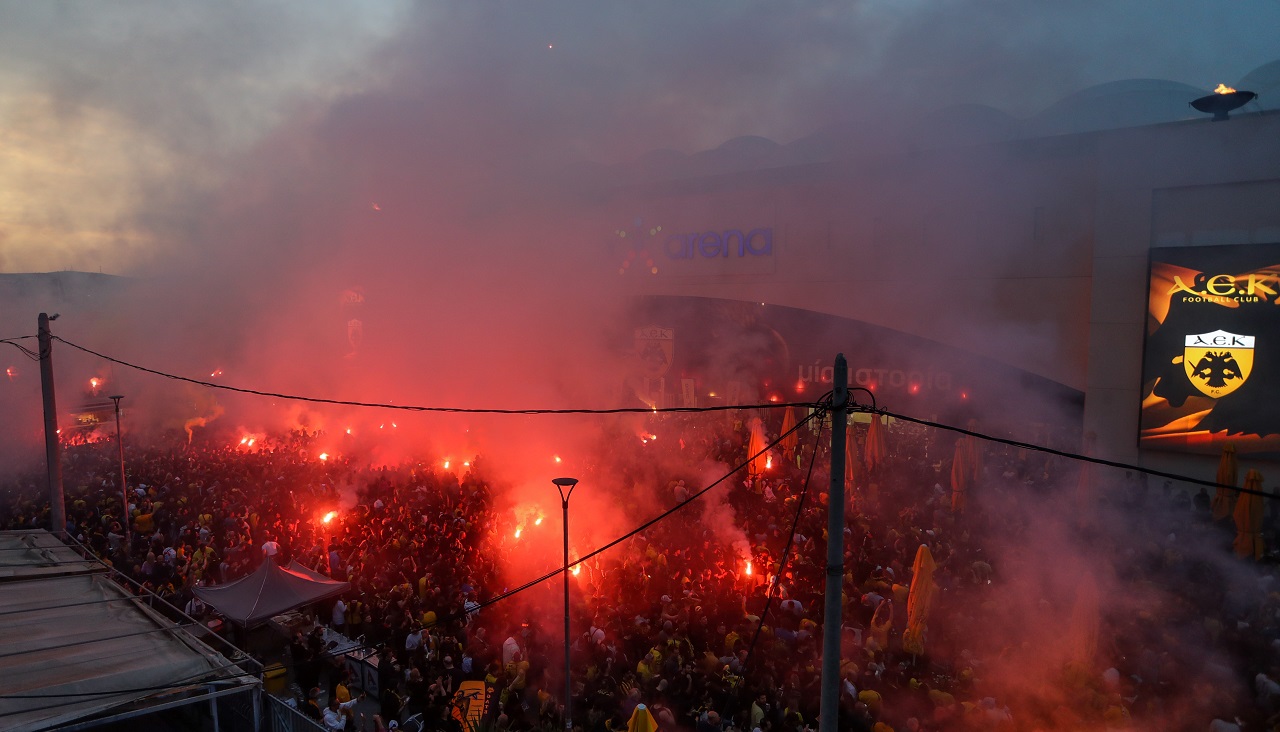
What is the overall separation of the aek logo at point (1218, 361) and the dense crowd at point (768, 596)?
5.49ft

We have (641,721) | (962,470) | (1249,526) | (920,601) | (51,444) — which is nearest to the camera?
(641,721)

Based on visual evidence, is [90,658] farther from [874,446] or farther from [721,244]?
[721,244]

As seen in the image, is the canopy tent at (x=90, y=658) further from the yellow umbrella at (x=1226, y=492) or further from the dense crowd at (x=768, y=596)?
the yellow umbrella at (x=1226, y=492)

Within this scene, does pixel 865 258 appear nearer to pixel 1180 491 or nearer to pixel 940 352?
pixel 940 352

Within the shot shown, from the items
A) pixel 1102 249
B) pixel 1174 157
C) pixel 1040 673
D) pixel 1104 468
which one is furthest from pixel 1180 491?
pixel 1040 673

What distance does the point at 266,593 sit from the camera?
6559mm

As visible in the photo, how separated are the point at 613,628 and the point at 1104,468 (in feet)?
26.9

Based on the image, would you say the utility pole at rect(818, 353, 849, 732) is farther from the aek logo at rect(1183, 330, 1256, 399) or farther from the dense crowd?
the aek logo at rect(1183, 330, 1256, 399)

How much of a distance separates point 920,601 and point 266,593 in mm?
6480

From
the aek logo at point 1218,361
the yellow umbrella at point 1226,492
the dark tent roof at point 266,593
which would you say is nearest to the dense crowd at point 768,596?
the yellow umbrella at point 1226,492

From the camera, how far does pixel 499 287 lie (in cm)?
1745

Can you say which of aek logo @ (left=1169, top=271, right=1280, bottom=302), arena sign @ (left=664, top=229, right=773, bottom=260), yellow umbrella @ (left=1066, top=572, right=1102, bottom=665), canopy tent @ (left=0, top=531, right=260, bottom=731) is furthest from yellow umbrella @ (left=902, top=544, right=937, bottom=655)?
arena sign @ (left=664, top=229, right=773, bottom=260)

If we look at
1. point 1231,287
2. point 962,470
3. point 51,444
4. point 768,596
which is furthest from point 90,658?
point 1231,287

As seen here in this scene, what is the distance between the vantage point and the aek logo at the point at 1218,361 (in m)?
9.05
